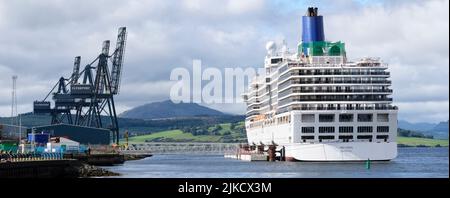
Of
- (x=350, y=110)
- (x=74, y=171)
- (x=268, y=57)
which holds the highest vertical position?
(x=268, y=57)

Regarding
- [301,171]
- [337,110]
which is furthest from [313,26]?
[301,171]

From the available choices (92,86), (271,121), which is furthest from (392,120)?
(92,86)

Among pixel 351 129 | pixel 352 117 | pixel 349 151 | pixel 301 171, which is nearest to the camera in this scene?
pixel 301 171

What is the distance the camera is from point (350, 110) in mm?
96438

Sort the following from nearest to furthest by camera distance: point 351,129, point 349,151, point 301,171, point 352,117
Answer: point 301,171 → point 349,151 → point 351,129 → point 352,117

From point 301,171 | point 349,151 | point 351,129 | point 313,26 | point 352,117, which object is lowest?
point 301,171

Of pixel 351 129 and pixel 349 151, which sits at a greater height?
pixel 351 129

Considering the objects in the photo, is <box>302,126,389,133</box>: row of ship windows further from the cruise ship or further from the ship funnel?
the ship funnel

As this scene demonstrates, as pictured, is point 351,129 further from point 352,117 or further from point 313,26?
point 313,26
